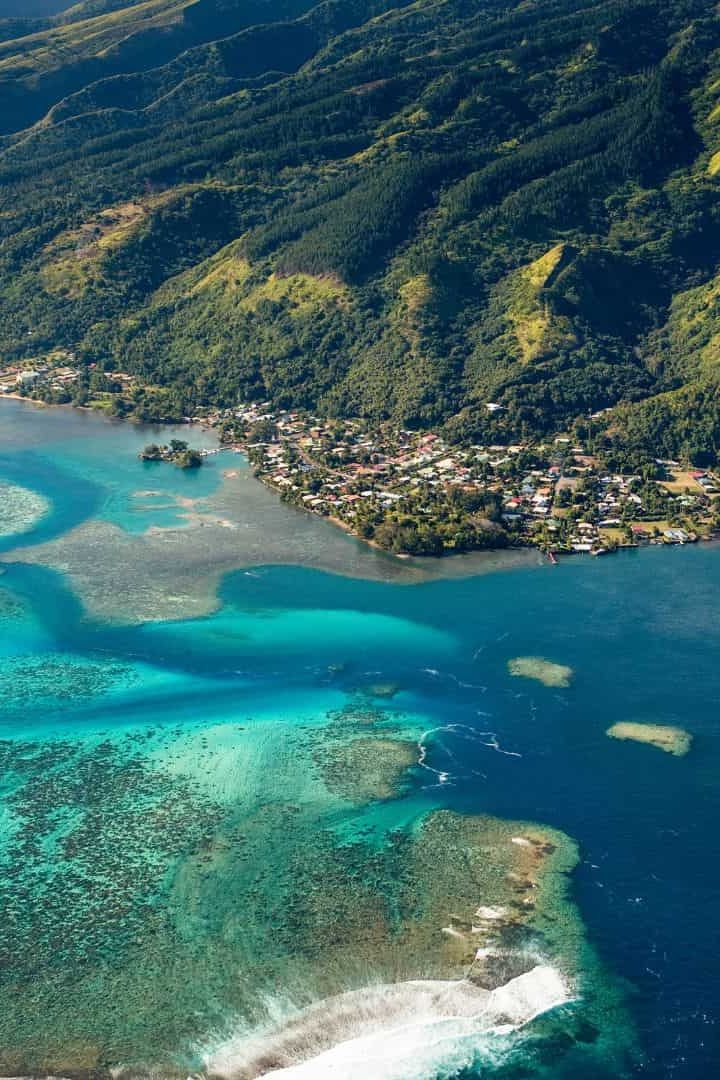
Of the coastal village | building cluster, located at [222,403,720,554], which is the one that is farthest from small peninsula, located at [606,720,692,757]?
building cluster, located at [222,403,720,554]

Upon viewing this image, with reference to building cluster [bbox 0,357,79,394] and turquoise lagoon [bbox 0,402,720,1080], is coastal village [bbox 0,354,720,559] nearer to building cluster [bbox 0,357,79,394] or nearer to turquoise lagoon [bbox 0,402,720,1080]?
turquoise lagoon [bbox 0,402,720,1080]

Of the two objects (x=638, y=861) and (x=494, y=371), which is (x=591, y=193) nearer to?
(x=494, y=371)

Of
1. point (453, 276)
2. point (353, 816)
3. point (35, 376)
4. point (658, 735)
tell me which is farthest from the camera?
point (35, 376)

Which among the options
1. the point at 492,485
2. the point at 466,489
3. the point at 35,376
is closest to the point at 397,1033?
the point at 466,489

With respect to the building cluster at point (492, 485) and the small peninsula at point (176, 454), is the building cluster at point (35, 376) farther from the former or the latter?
the building cluster at point (492, 485)

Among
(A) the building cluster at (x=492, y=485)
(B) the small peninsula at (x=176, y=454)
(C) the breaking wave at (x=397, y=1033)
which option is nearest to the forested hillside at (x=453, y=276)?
(A) the building cluster at (x=492, y=485)

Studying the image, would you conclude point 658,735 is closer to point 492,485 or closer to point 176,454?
point 492,485
